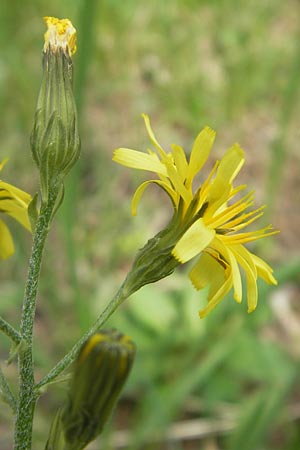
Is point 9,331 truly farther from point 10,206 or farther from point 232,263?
point 232,263

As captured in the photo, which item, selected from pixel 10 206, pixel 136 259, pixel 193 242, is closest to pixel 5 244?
pixel 10 206

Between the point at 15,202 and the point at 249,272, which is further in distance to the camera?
the point at 15,202

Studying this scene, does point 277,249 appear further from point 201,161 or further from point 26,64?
point 201,161

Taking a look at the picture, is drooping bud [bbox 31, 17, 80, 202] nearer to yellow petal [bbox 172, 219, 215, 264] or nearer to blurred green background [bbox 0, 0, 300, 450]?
yellow petal [bbox 172, 219, 215, 264]

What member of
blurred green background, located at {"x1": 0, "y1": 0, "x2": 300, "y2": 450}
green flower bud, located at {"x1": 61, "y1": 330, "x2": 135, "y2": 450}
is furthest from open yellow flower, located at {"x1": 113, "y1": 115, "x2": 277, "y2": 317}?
blurred green background, located at {"x1": 0, "y1": 0, "x2": 300, "y2": 450}

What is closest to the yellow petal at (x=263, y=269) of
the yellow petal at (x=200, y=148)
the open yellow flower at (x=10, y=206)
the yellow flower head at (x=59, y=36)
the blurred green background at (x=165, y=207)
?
the yellow petal at (x=200, y=148)

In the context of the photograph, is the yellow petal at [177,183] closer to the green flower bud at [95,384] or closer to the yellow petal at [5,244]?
the green flower bud at [95,384]
